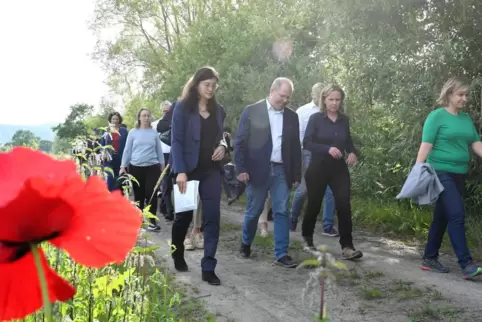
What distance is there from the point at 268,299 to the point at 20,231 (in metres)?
4.79

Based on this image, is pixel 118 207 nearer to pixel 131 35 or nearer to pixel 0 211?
pixel 0 211

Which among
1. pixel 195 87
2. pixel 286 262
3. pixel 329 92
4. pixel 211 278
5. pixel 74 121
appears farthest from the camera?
pixel 74 121

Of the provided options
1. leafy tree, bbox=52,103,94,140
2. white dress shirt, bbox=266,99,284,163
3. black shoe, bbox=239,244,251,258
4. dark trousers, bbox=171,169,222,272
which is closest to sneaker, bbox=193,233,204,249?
black shoe, bbox=239,244,251,258

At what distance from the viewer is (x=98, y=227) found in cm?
61

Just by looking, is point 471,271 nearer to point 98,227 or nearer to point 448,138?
point 448,138

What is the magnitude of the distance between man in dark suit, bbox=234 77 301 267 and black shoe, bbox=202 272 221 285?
115 centimetres

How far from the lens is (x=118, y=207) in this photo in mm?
622

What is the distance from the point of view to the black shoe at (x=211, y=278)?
5.63 metres

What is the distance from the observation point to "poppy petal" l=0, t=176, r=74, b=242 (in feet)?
1.78

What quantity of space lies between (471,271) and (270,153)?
251 centimetres

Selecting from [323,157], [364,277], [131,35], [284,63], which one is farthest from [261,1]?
[131,35]

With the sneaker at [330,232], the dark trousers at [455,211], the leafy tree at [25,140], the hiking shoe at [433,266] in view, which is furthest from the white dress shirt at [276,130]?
the leafy tree at [25,140]

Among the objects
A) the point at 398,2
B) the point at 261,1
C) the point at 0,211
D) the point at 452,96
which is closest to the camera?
the point at 0,211

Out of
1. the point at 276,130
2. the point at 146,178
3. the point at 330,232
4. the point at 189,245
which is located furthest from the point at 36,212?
the point at 146,178
